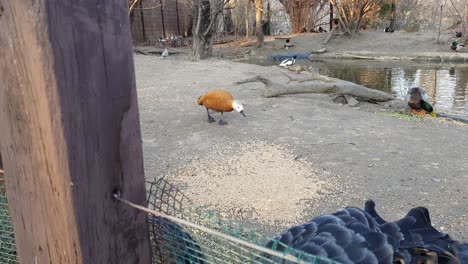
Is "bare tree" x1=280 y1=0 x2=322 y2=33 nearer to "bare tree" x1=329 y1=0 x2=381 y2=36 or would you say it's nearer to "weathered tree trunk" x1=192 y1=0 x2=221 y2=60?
"bare tree" x1=329 y1=0 x2=381 y2=36

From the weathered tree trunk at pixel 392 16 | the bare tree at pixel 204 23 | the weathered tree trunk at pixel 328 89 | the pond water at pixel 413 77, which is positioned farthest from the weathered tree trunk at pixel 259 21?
the weathered tree trunk at pixel 328 89

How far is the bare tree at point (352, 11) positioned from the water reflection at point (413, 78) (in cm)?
435

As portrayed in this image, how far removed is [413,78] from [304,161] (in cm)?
889

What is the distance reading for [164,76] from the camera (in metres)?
10.8

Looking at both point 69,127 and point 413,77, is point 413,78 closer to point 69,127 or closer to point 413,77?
point 413,77

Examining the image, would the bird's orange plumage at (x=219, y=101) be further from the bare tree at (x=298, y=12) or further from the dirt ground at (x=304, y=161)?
the bare tree at (x=298, y=12)

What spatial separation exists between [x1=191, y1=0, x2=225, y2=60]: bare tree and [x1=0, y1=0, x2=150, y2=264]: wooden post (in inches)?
514

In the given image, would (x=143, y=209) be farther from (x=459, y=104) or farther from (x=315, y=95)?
(x=459, y=104)

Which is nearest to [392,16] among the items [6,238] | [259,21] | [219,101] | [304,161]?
[259,21]

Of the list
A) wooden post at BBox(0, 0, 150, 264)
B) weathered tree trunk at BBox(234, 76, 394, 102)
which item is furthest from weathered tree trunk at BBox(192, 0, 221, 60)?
wooden post at BBox(0, 0, 150, 264)

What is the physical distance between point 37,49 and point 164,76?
10109 mm

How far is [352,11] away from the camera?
19.5m

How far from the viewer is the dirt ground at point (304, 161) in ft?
10.5

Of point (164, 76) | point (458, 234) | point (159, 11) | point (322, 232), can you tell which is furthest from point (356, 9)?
point (322, 232)
